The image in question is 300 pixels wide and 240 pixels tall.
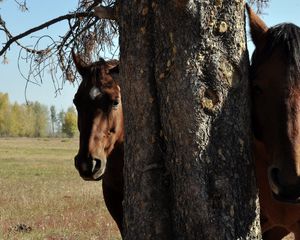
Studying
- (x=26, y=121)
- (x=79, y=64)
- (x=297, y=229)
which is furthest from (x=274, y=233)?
(x=26, y=121)

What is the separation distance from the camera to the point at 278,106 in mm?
3803

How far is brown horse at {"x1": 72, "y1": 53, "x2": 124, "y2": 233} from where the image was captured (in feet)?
19.1

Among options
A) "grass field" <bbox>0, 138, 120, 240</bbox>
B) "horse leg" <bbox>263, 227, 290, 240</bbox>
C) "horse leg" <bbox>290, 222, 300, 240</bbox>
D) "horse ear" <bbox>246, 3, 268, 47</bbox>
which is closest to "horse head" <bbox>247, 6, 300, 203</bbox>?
"horse ear" <bbox>246, 3, 268, 47</bbox>

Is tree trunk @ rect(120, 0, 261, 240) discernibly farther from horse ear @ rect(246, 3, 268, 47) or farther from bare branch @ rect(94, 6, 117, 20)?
horse ear @ rect(246, 3, 268, 47)

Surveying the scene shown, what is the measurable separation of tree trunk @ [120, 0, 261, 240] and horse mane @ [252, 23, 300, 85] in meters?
0.48

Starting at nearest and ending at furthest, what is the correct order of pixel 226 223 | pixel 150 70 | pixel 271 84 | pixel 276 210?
pixel 226 223
pixel 150 70
pixel 271 84
pixel 276 210

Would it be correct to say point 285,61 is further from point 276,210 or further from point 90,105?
point 90,105

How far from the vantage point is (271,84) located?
3912 millimetres

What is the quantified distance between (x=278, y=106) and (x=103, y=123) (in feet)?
8.57

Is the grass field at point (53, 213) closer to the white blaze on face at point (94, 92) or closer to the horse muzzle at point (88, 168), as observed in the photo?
the horse muzzle at point (88, 168)

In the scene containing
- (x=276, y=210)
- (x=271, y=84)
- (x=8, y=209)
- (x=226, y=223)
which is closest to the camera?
(x=226, y=223)

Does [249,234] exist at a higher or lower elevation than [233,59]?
lower

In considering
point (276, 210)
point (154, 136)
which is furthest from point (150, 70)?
point (276, 210)

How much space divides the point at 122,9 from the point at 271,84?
1243 millimetres
